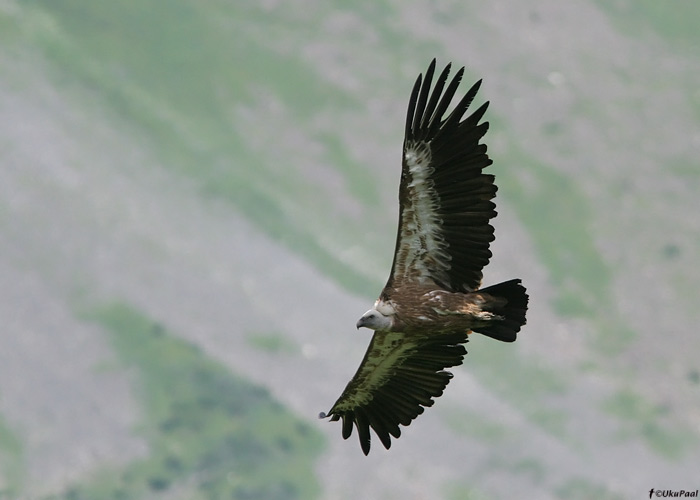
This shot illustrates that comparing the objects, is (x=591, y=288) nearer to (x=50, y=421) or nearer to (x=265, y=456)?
(x=265, y=456)

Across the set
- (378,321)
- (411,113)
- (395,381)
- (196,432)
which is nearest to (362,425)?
(395,381)

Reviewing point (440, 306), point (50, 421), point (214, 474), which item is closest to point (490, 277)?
point (214, 474)

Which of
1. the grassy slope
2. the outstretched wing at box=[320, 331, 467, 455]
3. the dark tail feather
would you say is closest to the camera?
the dark tail feather

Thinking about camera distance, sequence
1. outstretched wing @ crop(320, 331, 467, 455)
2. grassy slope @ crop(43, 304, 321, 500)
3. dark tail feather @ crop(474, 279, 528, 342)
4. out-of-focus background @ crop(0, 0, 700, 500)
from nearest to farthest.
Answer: dark tail feather @ crop(474, 279, 528, 342) < outstretched wing @ crop(320, 331, 467, 455) < out-of-focus background @ crop(0, 0, 700, 500) < grassy slope @ crop(43, 304, 321, 500)

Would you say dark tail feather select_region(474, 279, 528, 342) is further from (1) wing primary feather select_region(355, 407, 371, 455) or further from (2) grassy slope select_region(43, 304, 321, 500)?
(2) grassy slope select_region(43, 304, 321, 500)

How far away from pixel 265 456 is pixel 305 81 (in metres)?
27.3

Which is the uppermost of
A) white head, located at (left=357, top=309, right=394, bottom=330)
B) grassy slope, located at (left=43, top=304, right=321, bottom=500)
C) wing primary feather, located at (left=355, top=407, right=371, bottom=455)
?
grassy slope, located at (left=43, top=304, right=321, bottom=500)

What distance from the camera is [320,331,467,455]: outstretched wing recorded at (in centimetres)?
1902

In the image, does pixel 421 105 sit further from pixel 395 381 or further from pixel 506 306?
pixel 395 381

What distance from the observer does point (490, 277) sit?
3120 inches

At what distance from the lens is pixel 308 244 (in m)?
89.0

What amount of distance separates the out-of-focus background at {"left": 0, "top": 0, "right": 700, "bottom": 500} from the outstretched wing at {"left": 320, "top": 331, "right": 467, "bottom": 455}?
5705cm

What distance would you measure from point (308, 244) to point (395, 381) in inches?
2738

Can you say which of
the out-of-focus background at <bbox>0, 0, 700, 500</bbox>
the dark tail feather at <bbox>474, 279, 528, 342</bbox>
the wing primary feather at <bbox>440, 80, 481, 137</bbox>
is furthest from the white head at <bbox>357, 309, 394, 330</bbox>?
the out-of-focus background at <bbox>0, 0, 700, 500</bbox>
